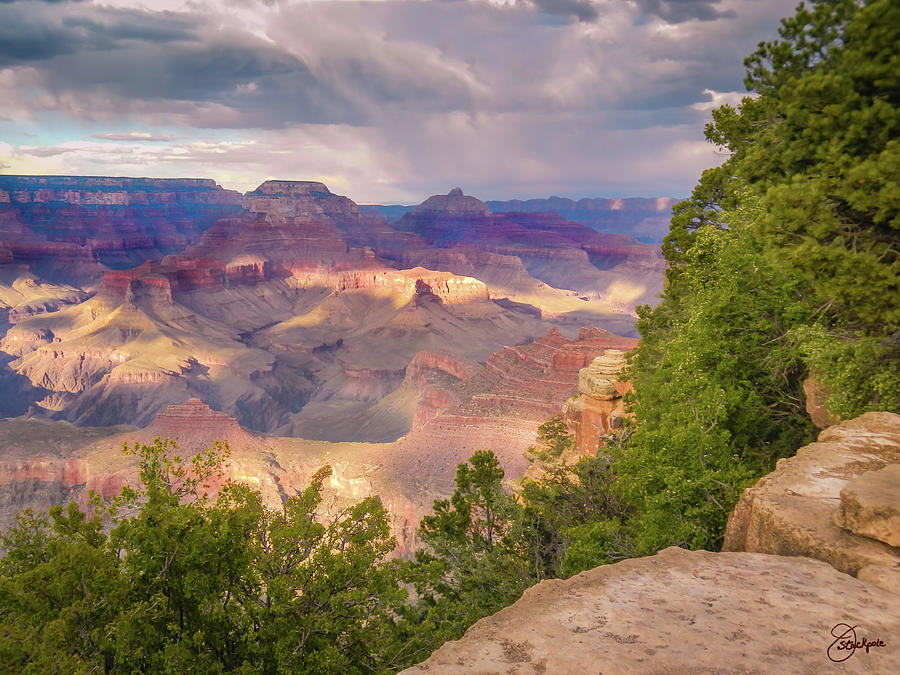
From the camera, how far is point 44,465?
56750mm

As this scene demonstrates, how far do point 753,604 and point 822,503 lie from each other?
3102 millimetres

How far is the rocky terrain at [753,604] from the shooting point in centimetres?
613

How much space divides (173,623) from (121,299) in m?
174

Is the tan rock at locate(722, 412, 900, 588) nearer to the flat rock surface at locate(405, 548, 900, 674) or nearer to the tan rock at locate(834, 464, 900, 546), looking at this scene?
the tan rock at locate(834, 464, 900, 546)

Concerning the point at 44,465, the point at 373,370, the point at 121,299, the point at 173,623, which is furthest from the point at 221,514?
the point at 121,299

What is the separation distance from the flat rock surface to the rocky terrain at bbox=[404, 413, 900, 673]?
16 mm

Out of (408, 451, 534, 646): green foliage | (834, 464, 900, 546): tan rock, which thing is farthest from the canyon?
(834, 464, 900, 546): tan rock

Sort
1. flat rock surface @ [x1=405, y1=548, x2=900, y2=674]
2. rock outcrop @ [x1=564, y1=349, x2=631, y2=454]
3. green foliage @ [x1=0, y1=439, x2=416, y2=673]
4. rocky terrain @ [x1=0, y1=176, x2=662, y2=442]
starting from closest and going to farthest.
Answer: flat rock surface @ [x1=405, y1=548, x2=900, y2=674], green foliage @ [x1=0, y1=439, x2=416, y2=673], rock outcrop @ [x1=564, y1=349, x2=631, y2=454], rocky terrain @ [x1=0, y1=176, x2=662, y2=442]

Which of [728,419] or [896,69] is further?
[728,419]

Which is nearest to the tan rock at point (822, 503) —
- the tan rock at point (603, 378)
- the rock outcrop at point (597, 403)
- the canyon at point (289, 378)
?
the rock outcrop at point (597, 403)

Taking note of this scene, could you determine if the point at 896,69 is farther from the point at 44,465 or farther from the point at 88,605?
the point at 44,465

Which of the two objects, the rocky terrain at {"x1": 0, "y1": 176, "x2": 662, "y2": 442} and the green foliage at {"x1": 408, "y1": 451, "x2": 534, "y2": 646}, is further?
the rocky terrain at {"x1": 0, "y1": 176, "x2": 662, "y2": 442}

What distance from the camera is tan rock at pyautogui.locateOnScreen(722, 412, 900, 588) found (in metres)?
7.93

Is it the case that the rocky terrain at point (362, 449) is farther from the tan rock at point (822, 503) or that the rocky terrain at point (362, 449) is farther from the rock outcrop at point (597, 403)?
the tan rock at point (822, 503)
